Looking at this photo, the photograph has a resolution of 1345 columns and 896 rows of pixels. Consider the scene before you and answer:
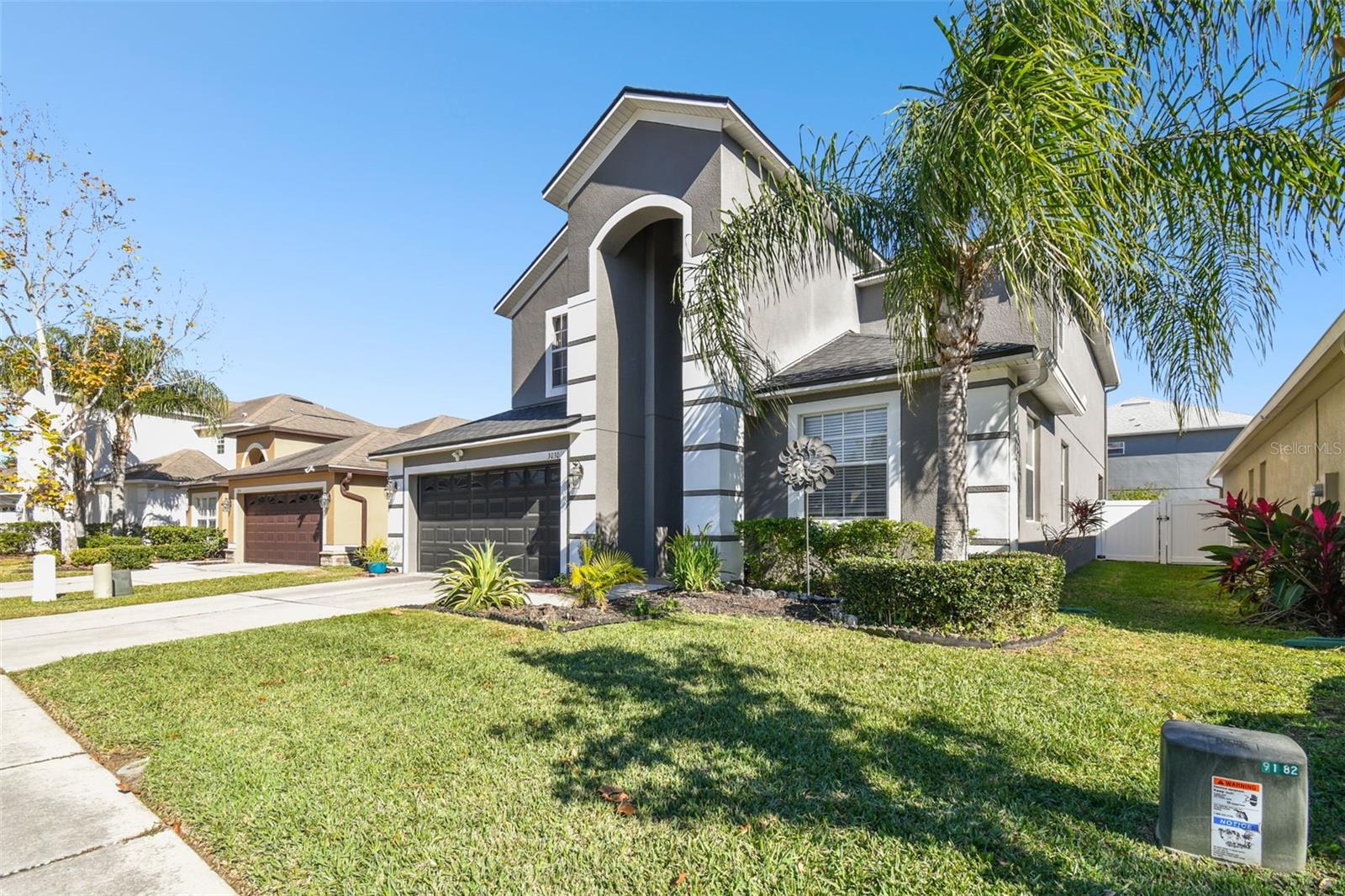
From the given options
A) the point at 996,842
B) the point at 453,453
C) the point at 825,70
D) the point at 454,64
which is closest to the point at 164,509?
the point at 453,453

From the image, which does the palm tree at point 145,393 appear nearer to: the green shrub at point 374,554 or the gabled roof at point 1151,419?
the green shrub at point 374,554

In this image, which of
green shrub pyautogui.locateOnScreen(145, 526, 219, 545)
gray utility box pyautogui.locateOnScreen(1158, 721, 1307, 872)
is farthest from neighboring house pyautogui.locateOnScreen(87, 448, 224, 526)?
gray utility box pyautogui.locateOnScreen(1158, 721, 1307, 872)

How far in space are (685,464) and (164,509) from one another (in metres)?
24.5

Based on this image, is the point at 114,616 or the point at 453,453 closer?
the point at 114,616

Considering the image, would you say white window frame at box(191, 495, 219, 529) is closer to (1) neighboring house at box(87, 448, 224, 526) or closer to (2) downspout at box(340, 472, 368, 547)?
(1) neighboring house at box(87, 448, 224, 526)

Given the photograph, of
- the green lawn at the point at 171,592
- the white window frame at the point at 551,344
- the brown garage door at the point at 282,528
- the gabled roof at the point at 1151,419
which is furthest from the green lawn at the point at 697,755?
the gabled roof at the point at 1151,419

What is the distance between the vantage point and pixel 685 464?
456 inches

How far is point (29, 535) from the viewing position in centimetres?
2391

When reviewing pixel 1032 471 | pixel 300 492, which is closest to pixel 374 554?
pixel 300 492

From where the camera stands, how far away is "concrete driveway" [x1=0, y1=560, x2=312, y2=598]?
13875mm

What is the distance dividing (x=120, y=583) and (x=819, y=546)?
12.9 m

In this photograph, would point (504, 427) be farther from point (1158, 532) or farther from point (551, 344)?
point (1158, 532)

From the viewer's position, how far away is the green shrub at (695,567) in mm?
10383

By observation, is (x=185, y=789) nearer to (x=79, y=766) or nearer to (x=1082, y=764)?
(x=79, y=766)
